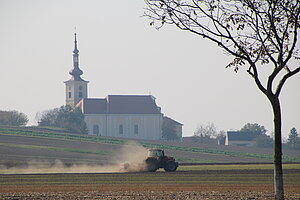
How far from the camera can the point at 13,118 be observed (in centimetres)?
16638

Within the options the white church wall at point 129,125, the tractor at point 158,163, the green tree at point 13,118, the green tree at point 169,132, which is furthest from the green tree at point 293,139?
the tractor at point 158,163

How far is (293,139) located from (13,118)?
68.0m

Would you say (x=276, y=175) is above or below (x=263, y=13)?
below

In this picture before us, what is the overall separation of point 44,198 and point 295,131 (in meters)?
155

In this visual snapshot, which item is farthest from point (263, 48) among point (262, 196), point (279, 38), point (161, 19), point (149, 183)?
point (149, 183)

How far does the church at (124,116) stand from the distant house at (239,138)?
16638mm

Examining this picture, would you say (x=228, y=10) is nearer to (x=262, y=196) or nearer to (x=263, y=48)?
(x=263, y=48)

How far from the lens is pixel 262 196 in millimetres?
29047

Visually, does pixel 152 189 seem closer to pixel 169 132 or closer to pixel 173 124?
pixel 169 132

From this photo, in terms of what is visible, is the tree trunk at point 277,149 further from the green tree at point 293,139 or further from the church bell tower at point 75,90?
the church bell tower at point 75,90

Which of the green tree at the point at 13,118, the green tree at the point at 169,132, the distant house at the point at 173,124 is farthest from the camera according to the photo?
the distant house at the point at 173,124

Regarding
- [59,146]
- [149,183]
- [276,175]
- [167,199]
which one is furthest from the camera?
[59,146]

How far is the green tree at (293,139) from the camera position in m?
148

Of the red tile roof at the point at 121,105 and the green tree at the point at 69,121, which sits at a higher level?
the red tile roof at the point at 121,105
